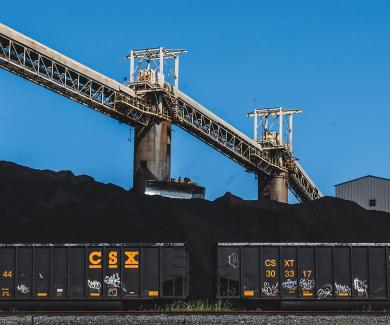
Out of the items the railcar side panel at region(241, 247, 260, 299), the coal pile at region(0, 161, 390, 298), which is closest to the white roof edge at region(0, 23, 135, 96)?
the coal pile at region(0, 161, 390, 298)

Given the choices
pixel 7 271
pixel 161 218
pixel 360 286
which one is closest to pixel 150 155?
pixel 161 218

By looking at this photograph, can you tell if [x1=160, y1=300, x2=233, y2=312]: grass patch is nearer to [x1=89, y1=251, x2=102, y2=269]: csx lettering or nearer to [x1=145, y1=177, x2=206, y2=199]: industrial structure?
[x1=89, y1=251, x2=102, y2=269]: csx lettering

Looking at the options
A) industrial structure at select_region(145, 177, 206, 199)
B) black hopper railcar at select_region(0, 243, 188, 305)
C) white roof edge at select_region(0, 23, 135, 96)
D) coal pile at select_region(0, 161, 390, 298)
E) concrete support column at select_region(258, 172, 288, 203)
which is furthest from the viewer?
concrete support column at select_region(258, 172, 288, 203)

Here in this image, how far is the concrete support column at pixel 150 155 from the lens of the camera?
2172 inches

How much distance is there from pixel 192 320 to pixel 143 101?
35050mm

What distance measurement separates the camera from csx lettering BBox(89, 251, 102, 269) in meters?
25.7

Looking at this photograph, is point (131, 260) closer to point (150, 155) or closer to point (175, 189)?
point (175, 189)

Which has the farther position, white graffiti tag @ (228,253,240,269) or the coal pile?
the coal pile

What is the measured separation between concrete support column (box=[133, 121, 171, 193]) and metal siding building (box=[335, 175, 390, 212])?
19.6 metres

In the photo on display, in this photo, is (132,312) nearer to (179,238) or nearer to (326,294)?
(326,294)

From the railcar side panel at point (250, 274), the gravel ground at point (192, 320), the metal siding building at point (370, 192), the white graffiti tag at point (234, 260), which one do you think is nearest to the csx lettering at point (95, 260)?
the gravel ground at point (192, 320)

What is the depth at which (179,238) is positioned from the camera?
37.5 m

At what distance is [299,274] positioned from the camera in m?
26.0

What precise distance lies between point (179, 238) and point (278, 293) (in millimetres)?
12386
